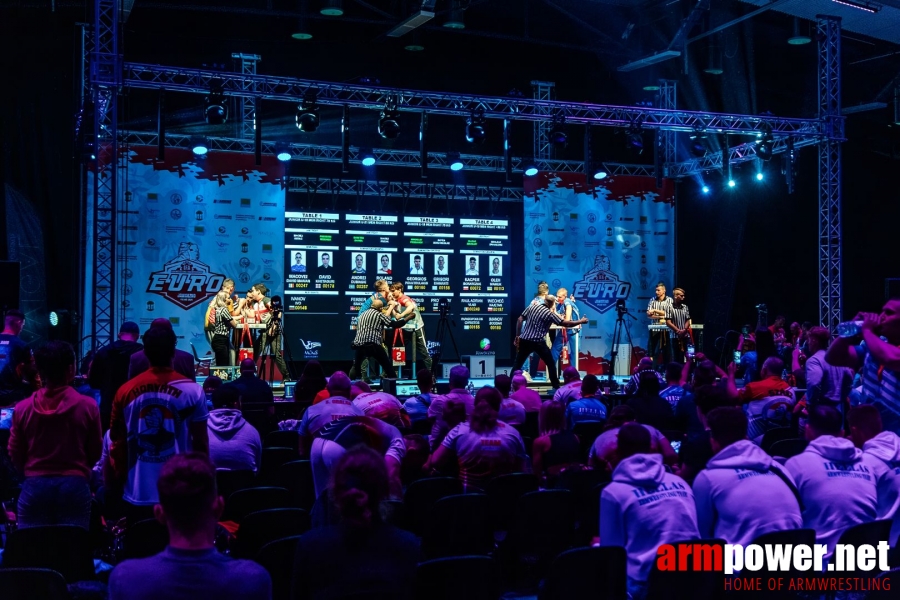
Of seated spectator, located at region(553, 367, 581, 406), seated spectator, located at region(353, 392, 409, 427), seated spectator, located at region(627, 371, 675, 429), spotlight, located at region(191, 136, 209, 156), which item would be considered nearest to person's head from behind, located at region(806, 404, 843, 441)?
seated spectator, located at region(627, 371, 675, 429)

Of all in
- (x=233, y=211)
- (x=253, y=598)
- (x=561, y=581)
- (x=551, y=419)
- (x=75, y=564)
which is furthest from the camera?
(x=233, y=211)

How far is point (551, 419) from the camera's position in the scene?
20.8 feet

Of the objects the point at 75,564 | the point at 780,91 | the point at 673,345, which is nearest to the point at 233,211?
the point at 673,345

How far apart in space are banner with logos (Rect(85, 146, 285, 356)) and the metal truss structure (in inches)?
394

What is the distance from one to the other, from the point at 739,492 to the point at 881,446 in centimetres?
129

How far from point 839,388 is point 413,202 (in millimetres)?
11104

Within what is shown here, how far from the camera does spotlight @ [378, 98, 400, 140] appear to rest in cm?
A: 1420

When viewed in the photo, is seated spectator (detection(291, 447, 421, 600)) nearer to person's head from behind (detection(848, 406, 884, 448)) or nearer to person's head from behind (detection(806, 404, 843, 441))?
person's head from behind (detection(806, 404, 843, 441))

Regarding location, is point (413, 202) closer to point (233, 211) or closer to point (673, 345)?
point (233, 211)

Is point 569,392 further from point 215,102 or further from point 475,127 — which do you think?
point 215,102

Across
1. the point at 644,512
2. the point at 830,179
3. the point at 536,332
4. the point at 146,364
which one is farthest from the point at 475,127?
the point at 644,512

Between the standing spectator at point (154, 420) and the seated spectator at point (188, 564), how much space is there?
2.13 m

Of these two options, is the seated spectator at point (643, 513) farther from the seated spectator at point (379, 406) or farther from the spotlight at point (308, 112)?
the spotlight at point (308, 112)

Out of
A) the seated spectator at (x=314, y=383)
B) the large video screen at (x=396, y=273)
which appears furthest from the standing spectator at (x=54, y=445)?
the large video screen at (x=396, y=273)
